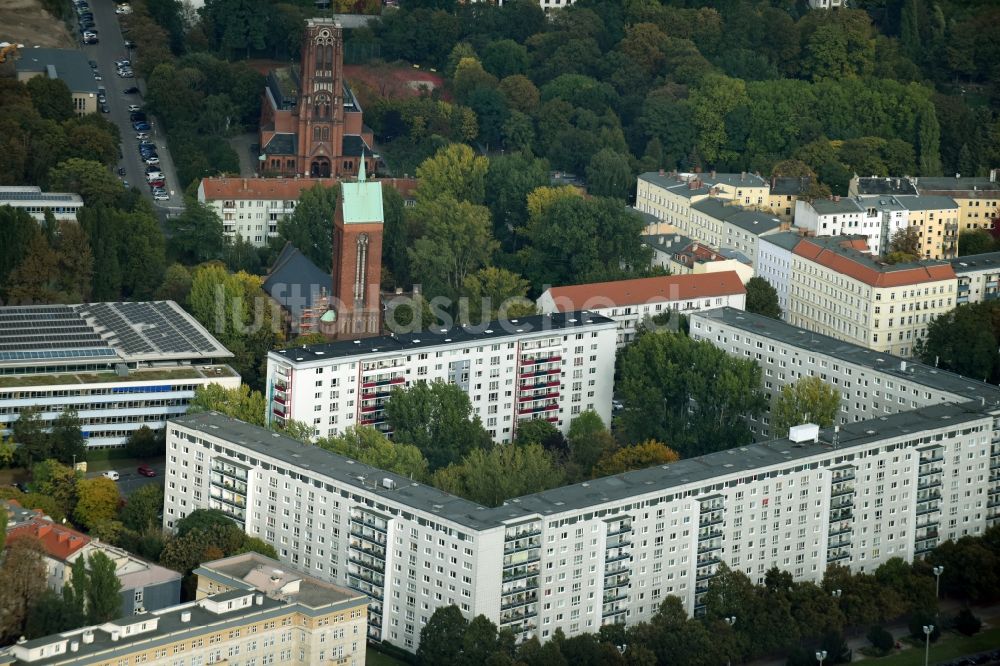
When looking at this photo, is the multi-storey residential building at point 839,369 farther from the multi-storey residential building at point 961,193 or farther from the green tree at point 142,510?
the green tree at point 142,510

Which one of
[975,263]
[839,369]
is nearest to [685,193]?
[975,263]

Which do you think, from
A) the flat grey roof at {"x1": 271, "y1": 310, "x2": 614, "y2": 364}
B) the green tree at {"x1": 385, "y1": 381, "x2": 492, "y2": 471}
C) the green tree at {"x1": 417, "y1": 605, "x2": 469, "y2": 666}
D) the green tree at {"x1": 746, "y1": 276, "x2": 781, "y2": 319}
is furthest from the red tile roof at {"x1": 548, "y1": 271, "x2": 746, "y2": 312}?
the green tree at {"x1": 417, "y1": 605, "x2": 469, "y2": 666}

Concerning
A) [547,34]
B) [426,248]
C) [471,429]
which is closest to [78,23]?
[547,34]

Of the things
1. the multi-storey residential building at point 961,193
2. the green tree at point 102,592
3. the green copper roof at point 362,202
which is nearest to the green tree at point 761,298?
the multi-storey residential building at point 961,193

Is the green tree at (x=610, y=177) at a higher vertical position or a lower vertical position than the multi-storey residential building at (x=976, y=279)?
higher

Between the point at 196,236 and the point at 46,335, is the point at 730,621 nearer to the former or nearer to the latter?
the point at 46,335
